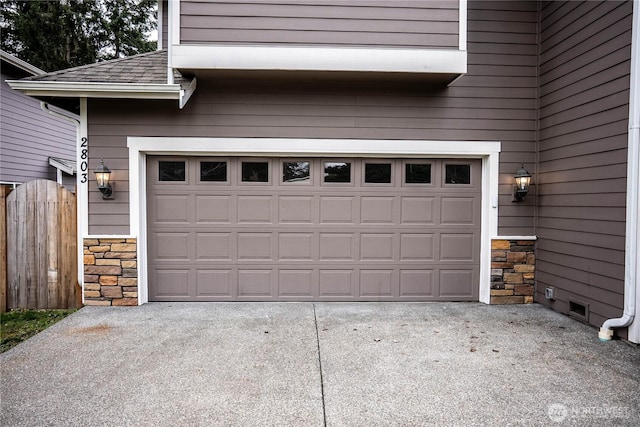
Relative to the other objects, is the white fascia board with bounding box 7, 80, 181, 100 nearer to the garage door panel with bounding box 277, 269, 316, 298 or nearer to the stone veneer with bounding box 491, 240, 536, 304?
the garage door panel with bounding box 277, 269, 316, 298

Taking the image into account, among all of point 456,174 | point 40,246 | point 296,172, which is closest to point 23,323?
point 40,246

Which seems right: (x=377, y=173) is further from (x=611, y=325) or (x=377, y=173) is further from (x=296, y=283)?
(x=611, y=325)

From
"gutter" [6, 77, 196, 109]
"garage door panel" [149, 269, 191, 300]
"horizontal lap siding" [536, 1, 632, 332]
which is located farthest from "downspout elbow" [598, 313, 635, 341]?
"gutter" [6, 77, 196, 109]

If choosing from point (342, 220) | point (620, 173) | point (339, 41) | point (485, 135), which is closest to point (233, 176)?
point (342, 220)

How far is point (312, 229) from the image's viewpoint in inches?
195

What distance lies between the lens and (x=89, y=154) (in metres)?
4.63

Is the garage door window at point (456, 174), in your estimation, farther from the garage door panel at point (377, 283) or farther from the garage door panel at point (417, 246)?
the garage door panel at point (377, 283)

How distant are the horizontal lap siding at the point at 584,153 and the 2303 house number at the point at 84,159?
5.85m

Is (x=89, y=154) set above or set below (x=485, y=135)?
below

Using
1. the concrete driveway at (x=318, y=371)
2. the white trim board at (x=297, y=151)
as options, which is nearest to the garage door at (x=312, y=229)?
the white trim board at (x=297, y=151)

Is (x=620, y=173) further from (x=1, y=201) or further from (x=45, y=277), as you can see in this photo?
(x=1, y=201)

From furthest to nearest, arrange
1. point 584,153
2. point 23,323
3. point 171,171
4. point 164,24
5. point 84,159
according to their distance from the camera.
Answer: point 164,24, point 171,171, point 84,159, point 23,323, point 584,153

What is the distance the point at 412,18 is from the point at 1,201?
5.58 m

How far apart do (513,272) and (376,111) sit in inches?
111
